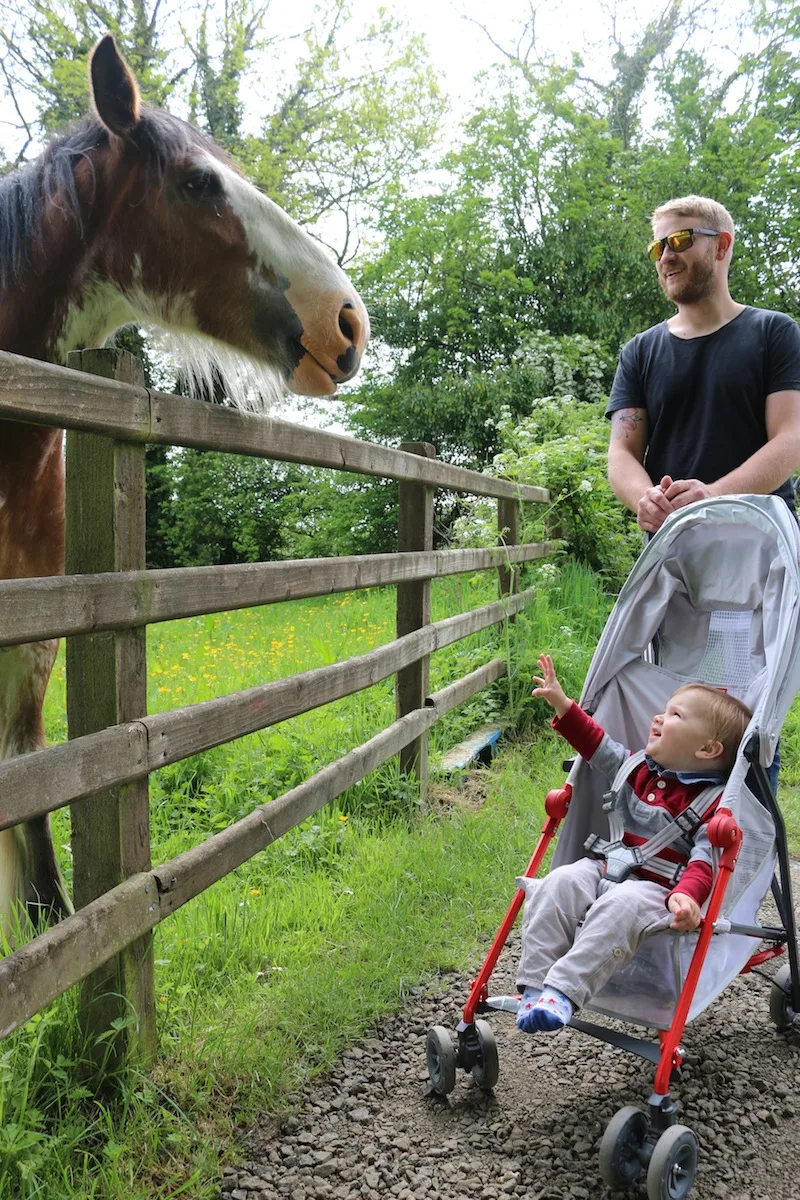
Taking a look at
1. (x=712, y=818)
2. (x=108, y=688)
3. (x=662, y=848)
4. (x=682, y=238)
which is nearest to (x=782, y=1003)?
(x=662, y=848)

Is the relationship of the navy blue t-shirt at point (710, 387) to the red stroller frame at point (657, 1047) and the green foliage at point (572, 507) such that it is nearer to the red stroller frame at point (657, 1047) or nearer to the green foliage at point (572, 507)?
the red stroller frame at point (657, 1047)

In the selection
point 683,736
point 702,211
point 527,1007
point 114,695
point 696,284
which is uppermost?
point 702,211

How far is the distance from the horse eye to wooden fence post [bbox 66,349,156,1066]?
0.66 m

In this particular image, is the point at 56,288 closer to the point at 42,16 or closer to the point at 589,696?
the point at 589,696

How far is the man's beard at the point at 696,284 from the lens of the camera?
9.80 ft

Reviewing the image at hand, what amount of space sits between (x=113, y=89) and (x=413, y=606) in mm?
2701

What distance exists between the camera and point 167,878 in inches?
90.4

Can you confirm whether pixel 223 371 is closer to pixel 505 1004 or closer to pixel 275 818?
pixel 275 818

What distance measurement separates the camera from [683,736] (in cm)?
253

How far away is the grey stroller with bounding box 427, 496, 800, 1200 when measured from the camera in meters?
2.05

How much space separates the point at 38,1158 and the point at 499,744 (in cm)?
397

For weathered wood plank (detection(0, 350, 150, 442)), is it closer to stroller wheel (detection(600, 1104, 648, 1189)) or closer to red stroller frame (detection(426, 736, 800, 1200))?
red stroller frame (detection(426, 736, 800, 1200))

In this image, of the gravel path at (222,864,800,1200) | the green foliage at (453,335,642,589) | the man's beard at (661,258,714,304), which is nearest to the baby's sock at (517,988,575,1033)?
the gravel path at (222,864,800,1200)

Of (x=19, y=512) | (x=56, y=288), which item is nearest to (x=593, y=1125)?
(x=19, y=512)
